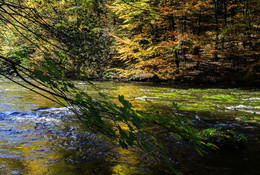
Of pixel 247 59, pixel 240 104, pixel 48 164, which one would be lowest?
pixel 240 104

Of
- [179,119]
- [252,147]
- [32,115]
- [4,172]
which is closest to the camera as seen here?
[179,119]

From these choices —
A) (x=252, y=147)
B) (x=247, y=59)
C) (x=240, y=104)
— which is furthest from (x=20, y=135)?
(x=247, y=59)

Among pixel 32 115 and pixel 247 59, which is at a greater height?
pixel 247 59

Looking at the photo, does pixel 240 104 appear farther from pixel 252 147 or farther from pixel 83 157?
pixel 83 157

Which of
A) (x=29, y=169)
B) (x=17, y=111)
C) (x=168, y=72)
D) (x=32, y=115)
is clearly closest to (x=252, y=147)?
(x=29, y=169)

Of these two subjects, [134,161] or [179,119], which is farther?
[134,161]

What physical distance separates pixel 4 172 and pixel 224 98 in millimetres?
8158

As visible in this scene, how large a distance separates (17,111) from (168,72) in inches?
416

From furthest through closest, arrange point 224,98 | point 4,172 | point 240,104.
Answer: point 224,98
point 240,104
point 4,172

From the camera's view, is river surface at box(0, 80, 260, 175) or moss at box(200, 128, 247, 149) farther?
moss at box(200, 128, 247, 149)

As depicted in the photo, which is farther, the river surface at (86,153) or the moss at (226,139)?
the moss at (226,139)

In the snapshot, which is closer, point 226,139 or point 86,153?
point 86,153

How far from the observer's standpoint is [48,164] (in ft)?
10.1

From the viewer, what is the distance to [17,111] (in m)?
6.13
